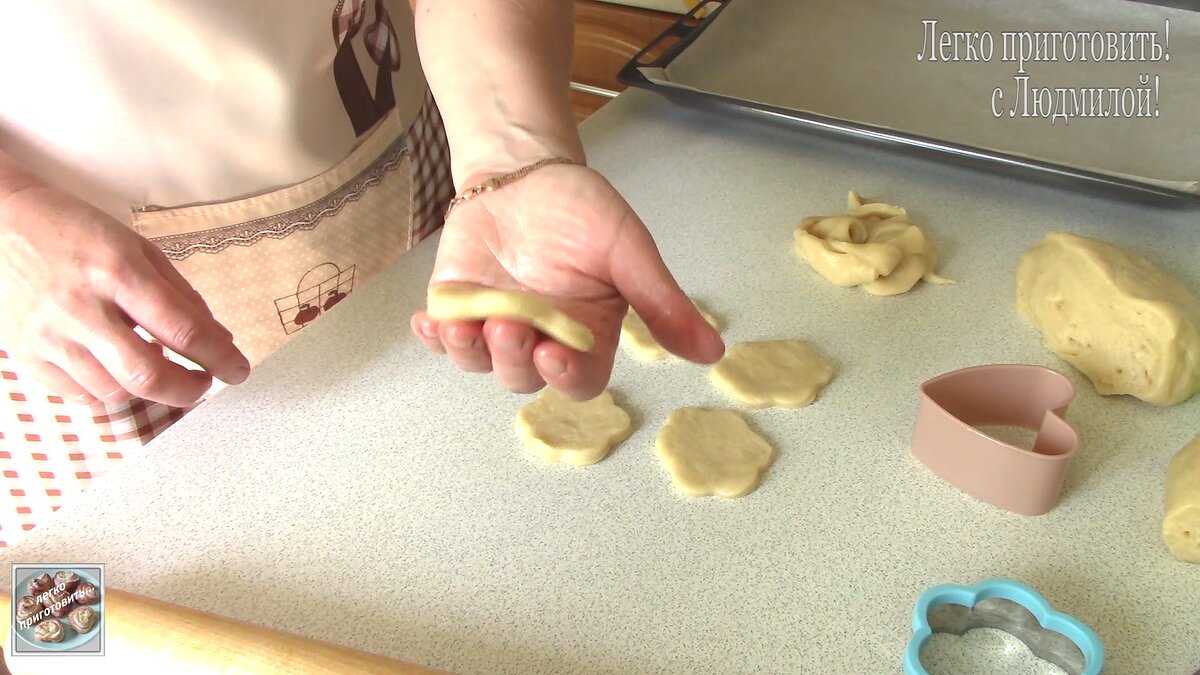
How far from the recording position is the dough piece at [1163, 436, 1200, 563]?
77cm

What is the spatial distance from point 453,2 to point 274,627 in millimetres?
610

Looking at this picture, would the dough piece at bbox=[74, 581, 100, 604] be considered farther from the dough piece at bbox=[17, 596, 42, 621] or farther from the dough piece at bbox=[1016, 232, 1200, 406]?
the dough piece at bbox=[1016, 232, 1200, 406]

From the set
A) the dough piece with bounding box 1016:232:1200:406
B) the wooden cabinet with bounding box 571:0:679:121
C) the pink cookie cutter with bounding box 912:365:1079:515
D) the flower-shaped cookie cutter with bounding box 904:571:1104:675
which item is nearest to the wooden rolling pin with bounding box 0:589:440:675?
the flower-shaped cookie cutter with bounding box 904:571:1104:675

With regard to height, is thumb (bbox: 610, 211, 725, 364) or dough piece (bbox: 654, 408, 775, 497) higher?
thumb (bbox: 610, 211, 725, 364)

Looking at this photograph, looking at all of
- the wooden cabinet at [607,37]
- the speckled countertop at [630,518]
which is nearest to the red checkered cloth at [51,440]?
the speckled countertop at [630,518]

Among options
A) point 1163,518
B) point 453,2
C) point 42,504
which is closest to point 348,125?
point 453,2

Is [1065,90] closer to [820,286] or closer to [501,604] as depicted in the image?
[820,286]

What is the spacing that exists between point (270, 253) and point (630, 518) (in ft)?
1.77

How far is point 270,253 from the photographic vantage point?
106 centimetres

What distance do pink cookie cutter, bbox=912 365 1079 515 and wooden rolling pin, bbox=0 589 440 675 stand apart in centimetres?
50

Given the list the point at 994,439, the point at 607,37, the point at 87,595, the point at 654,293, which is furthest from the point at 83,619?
the point at 607,37

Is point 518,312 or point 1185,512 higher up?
point 518,312

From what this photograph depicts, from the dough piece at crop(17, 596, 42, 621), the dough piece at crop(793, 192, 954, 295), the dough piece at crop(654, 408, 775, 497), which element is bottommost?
the dough piece at crop(654, 408, 775, 497)

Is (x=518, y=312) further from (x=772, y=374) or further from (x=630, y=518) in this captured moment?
(x=772, y=374)
